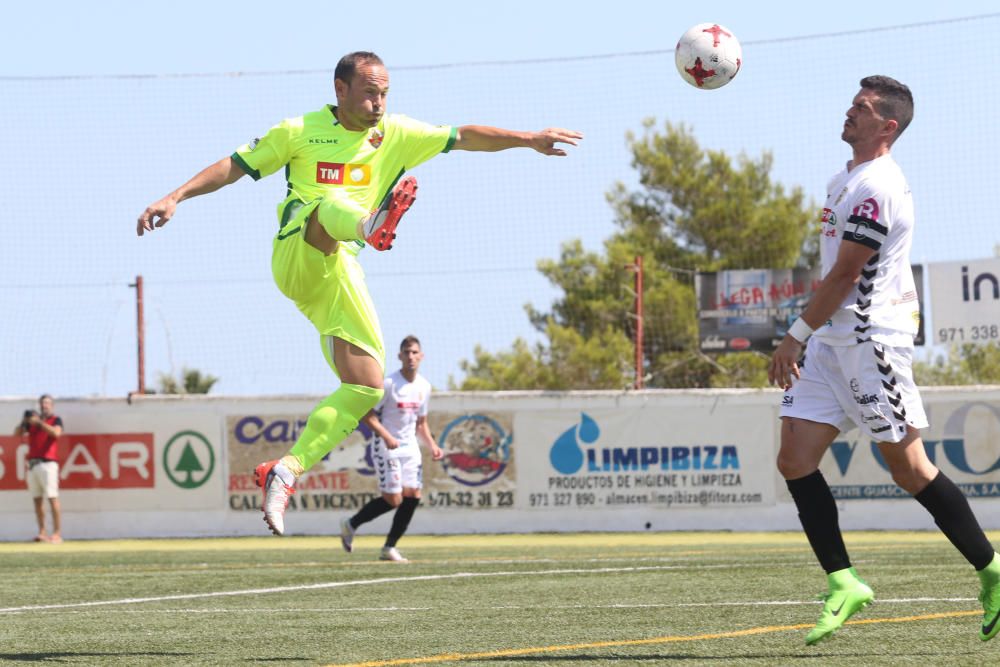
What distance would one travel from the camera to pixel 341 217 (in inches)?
266

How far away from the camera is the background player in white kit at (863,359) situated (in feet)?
18.8

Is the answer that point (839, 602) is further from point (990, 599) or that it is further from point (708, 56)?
point (708, 56)

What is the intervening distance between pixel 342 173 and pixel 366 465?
13913 mm

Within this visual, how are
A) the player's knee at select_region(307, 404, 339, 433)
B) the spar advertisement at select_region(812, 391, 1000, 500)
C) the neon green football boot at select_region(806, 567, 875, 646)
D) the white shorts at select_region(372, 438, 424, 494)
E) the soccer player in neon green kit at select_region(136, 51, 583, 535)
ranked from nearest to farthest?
the neon green football boot at select_region(806, 567, 875, 646)
the soccer player in neon green kit at select_region(136, 51, 583, 535)
the player's knee at select_region(307, 404, 339, 433)
the white shorts at select_region(372, 438, 424, 494)
the spar advertisement at select_region(812, 391, 1000, 500)

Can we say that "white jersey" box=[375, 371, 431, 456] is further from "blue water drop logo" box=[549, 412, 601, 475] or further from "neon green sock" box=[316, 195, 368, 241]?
"neon green sock" box=[316, 195, 368, 241]

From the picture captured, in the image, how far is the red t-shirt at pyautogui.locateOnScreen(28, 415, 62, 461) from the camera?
20469 mm

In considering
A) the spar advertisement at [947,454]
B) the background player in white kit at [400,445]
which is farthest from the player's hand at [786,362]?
the spar advertisement at [947,454]

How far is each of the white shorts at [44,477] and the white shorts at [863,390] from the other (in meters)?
16.3

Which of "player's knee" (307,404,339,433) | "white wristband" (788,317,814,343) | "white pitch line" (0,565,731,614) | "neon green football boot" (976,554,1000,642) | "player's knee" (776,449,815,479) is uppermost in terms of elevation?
"white wristband" (788,317,814,343)

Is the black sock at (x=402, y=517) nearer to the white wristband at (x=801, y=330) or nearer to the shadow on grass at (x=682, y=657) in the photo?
the shadow on grass at (x=682, y=657)

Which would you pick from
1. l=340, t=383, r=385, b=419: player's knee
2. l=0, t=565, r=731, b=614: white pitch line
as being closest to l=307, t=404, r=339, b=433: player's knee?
l=340, t=383, r=385, b=419: player's knee

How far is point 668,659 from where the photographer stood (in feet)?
18.0

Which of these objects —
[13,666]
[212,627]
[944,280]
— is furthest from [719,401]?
[13,666]

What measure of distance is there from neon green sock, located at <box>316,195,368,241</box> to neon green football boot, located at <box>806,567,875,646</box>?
2.52 m
